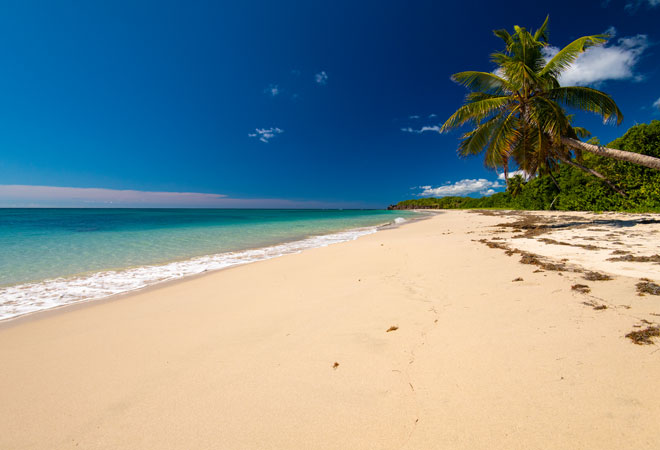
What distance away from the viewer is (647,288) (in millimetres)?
2984

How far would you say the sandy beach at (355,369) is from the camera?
1.47 metres

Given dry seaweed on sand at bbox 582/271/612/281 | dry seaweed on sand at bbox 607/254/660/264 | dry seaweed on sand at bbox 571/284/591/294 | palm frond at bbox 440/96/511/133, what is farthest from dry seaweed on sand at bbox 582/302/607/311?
palm frond at bbox 440/96/511/133

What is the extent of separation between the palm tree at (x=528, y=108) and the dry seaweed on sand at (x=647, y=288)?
693 centimetres

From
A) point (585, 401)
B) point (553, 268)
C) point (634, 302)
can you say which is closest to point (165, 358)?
point (585, 401)

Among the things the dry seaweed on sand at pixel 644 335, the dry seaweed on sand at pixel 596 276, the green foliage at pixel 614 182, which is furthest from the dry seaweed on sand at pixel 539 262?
the green foliage at pixel 614 182

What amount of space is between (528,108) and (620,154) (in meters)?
3.10

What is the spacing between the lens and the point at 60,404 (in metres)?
1.92

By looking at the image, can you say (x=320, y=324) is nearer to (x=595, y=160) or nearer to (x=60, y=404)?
(x=60, y=404)

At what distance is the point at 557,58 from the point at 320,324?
12438 mm

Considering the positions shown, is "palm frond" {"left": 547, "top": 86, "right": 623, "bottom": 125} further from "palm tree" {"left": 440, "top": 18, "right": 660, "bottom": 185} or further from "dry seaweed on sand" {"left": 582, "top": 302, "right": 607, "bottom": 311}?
"dry seaweed on sand" {"left": 582, "top": 302, "right": 607, "bottom": 311}

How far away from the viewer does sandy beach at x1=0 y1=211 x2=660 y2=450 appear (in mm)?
1472

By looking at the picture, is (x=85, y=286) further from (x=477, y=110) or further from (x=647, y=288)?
(x=477, y=110)

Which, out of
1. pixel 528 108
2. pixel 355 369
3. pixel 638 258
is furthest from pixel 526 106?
pixel 355 369

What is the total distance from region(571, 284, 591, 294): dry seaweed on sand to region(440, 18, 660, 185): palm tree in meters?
7.26
